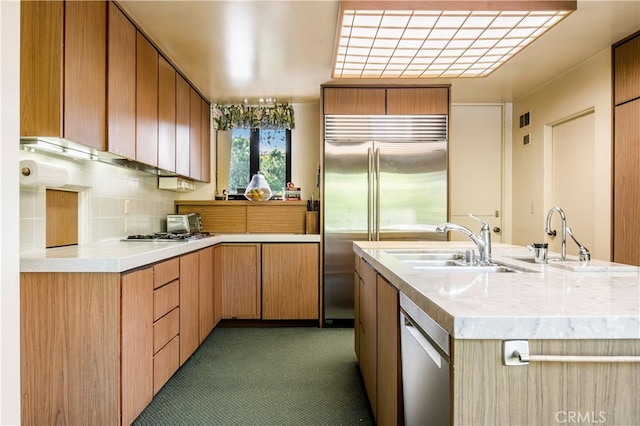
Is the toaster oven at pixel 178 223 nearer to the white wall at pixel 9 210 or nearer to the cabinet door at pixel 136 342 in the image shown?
the cabinet door at pixel 136 342

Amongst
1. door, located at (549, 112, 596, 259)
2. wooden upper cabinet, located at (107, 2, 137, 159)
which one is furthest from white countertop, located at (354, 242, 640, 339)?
door, located at (549, 112, 596, 259)

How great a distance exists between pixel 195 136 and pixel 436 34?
2.37 m

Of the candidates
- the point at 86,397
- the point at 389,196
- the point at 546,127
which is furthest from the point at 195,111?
the point at 546,127

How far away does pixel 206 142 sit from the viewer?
13.7 feet

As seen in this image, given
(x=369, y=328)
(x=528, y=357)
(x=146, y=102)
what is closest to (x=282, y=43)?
(x=146, y=102)

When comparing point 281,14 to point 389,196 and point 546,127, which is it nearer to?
point 389,196

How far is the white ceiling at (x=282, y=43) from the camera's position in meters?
2.37

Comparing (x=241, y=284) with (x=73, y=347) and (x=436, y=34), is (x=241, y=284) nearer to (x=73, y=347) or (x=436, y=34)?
(x=73, y=347)

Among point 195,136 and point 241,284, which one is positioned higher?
point 195,136

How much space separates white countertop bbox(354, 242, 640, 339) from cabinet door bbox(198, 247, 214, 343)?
2080 millimetres

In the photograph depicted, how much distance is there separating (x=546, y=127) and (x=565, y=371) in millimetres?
3713

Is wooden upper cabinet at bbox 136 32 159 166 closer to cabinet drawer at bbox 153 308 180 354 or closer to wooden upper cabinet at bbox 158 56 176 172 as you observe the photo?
wooden upper cabinet at bbox 158 56 176 172

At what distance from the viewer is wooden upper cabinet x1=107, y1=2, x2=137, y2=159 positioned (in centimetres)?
215

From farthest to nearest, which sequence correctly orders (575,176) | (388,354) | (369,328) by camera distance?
(575,176), (369,328), (388,354)
